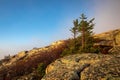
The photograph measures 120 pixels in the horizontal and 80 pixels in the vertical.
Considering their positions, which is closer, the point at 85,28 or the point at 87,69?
the point at 87,69

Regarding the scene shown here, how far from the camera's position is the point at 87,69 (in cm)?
1358

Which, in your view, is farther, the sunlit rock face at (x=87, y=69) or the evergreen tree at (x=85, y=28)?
the evergreen tree at (x=85, y=28)

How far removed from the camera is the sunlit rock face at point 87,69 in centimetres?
1247

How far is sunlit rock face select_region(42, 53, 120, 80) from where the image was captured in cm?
1247

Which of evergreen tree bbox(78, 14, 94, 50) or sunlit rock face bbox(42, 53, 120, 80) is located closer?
sunlit rock face bbox(42, 53, 120, 80)

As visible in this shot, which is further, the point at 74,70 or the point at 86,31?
the point at 86,31

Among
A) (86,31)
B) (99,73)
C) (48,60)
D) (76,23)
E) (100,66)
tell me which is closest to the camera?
(99,73)

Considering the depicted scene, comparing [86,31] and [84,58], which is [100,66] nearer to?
[84,58]

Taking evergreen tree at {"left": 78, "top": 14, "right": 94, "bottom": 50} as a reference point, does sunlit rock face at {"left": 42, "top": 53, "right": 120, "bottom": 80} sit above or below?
below

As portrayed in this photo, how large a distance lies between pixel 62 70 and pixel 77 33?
58.3 ft

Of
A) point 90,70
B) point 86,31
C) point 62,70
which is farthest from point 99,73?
point 86,31

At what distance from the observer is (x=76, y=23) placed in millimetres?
31781

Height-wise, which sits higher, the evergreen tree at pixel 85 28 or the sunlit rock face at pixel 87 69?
the evergreen tree at pixel 85 28

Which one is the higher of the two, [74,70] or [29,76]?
[74,70]
